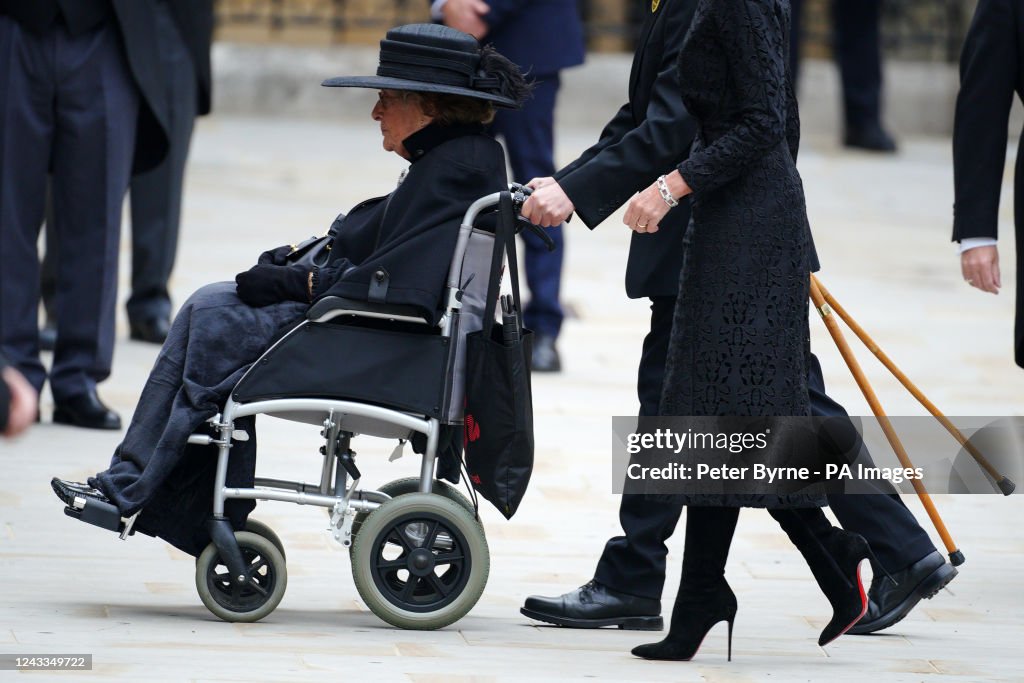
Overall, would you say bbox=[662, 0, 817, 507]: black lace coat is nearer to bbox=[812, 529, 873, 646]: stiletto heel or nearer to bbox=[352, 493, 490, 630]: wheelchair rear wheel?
bbox=[812, 529, 873, 646]: stiletto heel

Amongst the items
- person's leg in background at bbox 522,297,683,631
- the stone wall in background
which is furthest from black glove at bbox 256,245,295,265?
the stone wall in background

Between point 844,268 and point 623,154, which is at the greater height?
point 623,154

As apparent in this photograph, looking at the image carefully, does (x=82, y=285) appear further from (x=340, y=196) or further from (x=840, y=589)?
(x=340, y=196)

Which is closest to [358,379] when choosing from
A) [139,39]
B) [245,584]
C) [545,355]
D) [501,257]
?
[501,257]

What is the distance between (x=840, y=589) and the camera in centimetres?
425

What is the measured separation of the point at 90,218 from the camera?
6633mm

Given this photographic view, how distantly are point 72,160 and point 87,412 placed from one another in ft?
2.76

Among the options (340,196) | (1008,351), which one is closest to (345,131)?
(340,196)

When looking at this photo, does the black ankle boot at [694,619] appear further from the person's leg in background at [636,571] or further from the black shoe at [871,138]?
the black shoe at [871,138]

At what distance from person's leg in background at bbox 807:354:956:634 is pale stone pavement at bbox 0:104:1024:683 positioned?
6 cm

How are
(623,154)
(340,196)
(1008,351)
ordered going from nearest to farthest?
(623,154) → (1008,351) → (340,196)

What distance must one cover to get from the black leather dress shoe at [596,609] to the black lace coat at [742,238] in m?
0.70

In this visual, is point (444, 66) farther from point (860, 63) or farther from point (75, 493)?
point (860, 63)

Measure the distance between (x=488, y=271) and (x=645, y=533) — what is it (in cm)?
73
